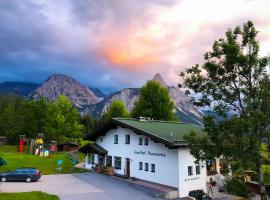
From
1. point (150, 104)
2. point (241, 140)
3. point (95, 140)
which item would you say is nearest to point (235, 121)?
point (241, 140)

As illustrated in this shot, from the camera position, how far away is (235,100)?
21156mm

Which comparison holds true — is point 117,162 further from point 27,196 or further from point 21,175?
point 27,196

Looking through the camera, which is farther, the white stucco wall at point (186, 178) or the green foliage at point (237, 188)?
the green foliage at point (237, 188)

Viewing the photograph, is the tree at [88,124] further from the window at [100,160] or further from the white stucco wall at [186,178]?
the white stucco wall at [186,178]

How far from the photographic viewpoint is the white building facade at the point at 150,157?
30087 mm

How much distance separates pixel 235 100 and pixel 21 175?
23.6 meters

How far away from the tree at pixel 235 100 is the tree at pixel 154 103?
38521mm

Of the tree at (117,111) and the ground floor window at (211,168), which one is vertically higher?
the tree at (117,111)

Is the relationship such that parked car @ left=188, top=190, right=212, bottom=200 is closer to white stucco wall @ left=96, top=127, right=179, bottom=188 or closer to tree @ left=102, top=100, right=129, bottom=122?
white stucco wall @ left=96, top=127, right=179, bottom=188

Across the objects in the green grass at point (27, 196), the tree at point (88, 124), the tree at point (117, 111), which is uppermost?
the tree at point (88, 124)

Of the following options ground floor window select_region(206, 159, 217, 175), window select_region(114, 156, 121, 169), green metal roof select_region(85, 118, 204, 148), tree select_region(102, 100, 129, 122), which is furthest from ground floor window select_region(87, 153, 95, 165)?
tree select_region(102, 100, 129, 122)

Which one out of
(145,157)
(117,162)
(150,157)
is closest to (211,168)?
(150,157)

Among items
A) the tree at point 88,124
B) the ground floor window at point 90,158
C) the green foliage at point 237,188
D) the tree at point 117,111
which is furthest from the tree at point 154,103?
the tree at point 88,124

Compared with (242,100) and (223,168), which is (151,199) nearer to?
(242,100)
